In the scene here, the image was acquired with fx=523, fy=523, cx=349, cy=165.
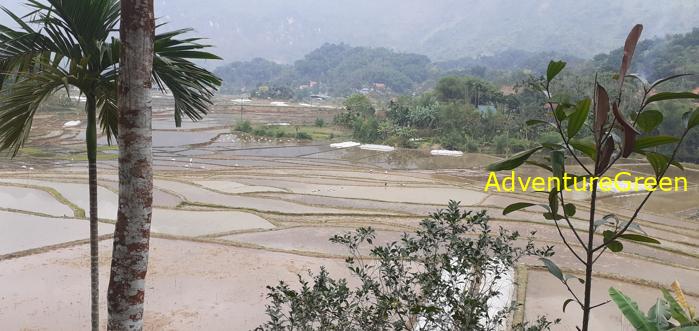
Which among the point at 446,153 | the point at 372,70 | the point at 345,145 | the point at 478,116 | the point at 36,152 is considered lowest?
the point at 36,152

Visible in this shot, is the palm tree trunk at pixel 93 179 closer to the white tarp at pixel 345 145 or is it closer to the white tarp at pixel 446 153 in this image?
the white tarp at pixel 446 153

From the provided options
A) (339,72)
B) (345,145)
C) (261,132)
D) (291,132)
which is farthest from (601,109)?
(339,72)

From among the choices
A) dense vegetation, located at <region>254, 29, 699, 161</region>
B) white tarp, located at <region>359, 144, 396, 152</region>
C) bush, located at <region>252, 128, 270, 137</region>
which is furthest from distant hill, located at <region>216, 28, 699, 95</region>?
bush, located at <region>252, 128, 270, 137</region>

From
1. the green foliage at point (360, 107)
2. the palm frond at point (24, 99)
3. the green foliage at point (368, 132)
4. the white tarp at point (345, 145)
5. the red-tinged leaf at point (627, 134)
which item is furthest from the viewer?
the green foliage at point (360, 107)

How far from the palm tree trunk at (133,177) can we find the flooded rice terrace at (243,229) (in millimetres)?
3471

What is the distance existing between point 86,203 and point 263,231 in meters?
4.67

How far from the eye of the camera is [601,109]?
170 centimetres

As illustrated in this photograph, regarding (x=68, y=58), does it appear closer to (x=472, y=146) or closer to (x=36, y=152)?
(x=36, y=152)

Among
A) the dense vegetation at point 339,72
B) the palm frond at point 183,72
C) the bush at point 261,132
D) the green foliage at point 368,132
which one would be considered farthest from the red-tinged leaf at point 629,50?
the dense vegetation at point 339,72

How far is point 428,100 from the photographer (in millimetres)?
41562

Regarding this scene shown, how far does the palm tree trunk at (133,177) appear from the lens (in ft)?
7.30

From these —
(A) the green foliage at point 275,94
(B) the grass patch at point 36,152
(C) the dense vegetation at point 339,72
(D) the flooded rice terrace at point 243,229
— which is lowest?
(D) the flooded rice terrace at point 243,229

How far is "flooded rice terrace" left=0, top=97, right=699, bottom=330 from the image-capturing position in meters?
6.24

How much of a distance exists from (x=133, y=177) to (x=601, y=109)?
1.86 metres
